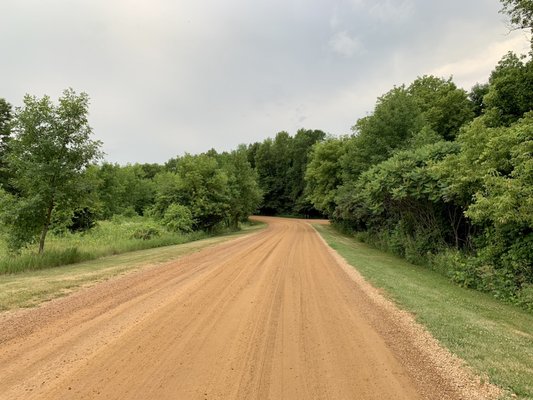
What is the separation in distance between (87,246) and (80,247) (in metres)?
0.70

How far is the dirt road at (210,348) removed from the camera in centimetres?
409

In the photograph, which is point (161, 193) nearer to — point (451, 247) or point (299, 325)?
point (451, 247)

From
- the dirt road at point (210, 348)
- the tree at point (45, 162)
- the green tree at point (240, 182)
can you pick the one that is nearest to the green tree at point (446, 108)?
the green tree at point (240, 182)

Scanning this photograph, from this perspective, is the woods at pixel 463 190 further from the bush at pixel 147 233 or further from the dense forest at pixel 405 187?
the bush at pixel 147 233

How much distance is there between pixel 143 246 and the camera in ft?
69.3

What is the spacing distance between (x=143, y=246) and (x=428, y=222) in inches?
654

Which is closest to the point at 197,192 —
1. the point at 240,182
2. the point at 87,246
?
the point at 240,182

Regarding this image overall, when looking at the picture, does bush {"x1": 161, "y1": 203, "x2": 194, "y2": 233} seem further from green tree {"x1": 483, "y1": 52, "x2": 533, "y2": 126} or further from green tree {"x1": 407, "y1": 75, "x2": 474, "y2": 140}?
green tree {"x1": 407, "y1": 75, "x2": 474, "y2": 140}

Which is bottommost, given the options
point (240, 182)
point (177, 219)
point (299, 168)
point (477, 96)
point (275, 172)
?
point (177, 219)

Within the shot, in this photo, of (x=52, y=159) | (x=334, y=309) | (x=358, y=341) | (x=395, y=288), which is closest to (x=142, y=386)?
Answer: (x=358, y=341)

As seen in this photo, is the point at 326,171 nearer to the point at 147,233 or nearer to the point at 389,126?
the point at 389,126

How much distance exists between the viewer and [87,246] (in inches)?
700

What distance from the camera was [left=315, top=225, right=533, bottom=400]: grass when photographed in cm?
478

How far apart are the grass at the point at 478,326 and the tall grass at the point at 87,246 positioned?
11955 mm
